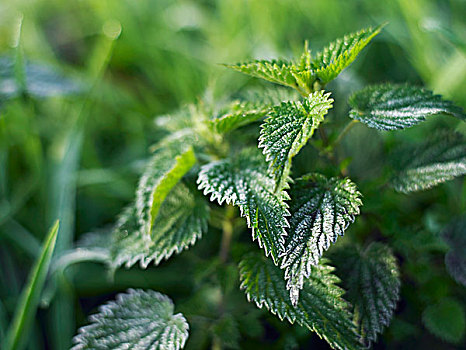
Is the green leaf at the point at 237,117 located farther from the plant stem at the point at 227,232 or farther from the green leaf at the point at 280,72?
the plant stem at the point at 227,232

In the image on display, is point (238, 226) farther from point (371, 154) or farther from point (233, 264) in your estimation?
point (371, 154)

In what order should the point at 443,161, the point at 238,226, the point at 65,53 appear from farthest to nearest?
1. the point at 65,53
2. the point at 238,226
3. the point at 443,161

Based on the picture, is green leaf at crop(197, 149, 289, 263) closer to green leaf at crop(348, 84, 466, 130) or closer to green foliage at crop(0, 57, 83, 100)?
green leaf at crop(348, 84, 466, 130)

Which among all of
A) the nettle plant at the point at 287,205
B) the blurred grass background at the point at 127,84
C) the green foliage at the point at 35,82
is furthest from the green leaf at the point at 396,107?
the green foliage at the point at 35,82

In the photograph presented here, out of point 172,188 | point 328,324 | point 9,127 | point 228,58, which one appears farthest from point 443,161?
point 9,127

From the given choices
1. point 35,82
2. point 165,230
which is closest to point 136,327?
point 165,230

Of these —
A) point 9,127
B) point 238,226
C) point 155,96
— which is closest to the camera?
point 238,226

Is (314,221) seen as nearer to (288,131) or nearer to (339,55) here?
(288,131)

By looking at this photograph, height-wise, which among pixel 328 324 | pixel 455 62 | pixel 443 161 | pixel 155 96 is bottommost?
pixel 328 324
